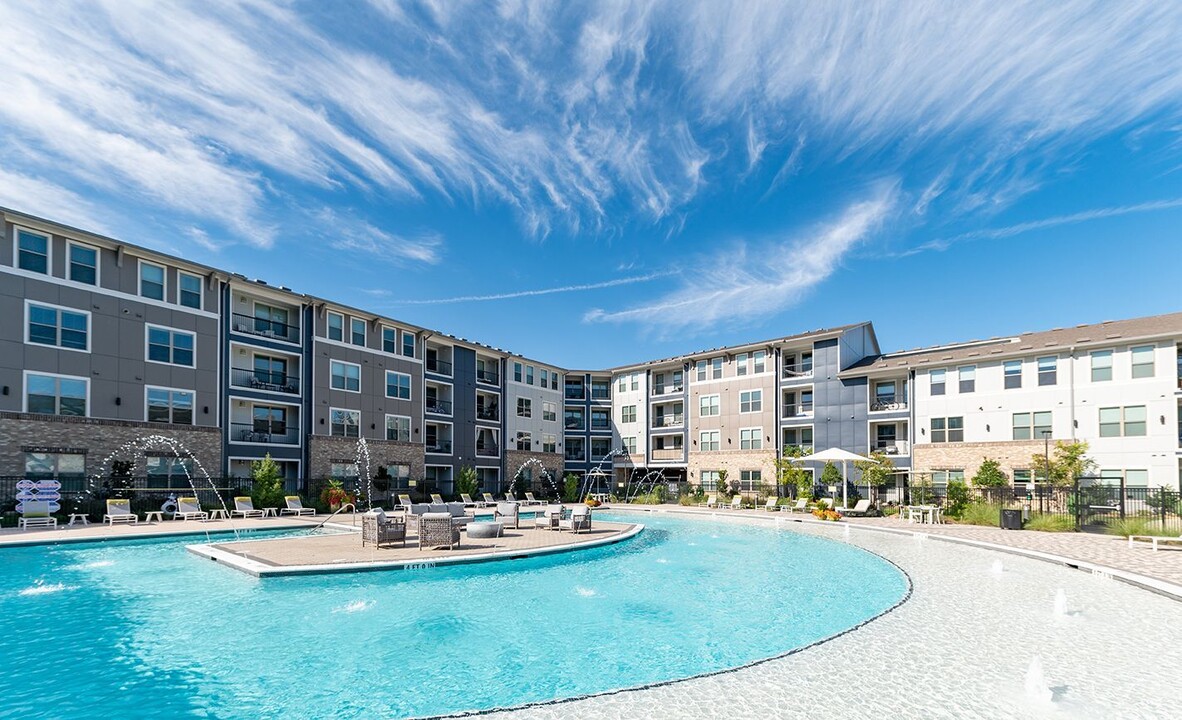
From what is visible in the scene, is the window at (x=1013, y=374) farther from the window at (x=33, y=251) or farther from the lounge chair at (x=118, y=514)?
the window at (x=33, y=251)

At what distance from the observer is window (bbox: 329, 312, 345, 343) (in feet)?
111

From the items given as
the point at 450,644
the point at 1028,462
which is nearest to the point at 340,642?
the point at 450,644

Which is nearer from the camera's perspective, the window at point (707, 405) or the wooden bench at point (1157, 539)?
the wooden bench at point (1157, 539)

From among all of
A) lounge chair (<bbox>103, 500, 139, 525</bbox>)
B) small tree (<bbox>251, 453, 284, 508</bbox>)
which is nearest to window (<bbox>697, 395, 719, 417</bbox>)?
small tree (<bbox>251, 453, 284, 508</bbox>)

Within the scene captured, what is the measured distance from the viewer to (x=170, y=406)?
26.7 meters

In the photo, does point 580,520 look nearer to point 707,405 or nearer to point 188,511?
point 188,511

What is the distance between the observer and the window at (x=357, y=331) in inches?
1375

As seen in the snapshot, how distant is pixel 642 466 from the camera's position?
48875 mm

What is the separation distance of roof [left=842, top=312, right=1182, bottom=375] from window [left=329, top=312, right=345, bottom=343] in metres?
29.8

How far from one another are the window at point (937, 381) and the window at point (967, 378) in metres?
0.88

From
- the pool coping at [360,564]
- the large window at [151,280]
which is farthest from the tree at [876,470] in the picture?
the large window at [151,280]

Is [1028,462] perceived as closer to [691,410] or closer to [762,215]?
[762,215]

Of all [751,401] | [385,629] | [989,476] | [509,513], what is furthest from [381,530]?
[751,401]

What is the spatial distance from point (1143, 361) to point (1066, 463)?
571cm
